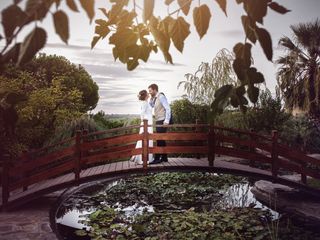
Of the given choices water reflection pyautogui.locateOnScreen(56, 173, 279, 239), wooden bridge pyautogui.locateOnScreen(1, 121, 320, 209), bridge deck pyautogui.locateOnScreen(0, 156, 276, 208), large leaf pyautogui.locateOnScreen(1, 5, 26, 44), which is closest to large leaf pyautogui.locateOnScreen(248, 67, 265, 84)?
large leaf pyautogui.locateOnScreen(1, 5, 26, 44)

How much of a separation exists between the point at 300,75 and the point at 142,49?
15.3m

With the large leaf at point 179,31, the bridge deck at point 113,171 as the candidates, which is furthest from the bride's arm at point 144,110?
the large leaf at point 179,31

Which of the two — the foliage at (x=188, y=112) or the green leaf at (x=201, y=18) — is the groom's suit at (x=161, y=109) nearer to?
the foliage at (x=188, y=112)

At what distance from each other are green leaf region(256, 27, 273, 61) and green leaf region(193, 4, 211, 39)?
221mm

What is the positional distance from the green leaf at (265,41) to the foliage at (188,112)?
11.3 metres

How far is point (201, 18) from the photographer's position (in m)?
1.05

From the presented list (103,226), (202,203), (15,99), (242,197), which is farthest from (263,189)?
(15,99)

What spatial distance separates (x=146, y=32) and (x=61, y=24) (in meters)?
0.60

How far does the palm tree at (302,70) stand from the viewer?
Result: 49.3 ft

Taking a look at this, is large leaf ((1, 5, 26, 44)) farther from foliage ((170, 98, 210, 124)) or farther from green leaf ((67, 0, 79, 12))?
foliage ((170, 98, 210, 124))

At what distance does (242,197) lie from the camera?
29.0ft

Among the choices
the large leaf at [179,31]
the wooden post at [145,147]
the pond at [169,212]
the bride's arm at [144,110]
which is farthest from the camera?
the bride's arm at [144,110]

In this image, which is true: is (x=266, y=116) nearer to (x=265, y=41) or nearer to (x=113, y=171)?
(x=113, y=171)

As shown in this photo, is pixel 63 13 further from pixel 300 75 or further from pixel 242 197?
pixel 300 75
